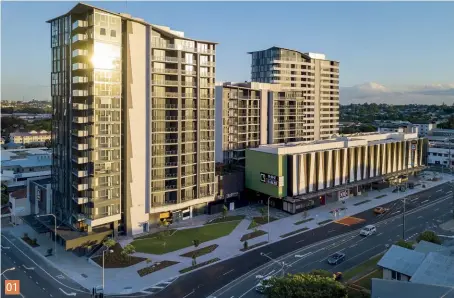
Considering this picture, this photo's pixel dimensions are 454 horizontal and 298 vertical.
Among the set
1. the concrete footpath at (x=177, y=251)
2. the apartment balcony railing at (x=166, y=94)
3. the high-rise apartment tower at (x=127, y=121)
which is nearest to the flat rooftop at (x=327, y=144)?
the concrete footpath at (x=177, y=251)

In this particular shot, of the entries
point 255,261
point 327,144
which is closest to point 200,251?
point 255,261

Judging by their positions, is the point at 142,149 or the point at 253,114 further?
the point at 253,114

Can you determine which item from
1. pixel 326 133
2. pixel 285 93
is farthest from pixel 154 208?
pixel 326 133

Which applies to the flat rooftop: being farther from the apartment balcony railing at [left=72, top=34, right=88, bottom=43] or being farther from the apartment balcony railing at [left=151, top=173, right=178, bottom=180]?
the apartment balcony railing at [left=72, top=34, right=88, bottom=43]

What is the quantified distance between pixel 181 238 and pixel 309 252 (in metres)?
23.1

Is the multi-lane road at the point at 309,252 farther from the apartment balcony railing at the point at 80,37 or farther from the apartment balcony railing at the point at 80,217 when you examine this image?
the apartment balcony railing at the point at 80,37

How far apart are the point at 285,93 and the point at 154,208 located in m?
60.9

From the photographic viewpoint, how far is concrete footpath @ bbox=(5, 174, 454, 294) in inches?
2190

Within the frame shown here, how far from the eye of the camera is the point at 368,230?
75.7m

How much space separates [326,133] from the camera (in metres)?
158

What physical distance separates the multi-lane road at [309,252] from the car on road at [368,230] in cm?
107

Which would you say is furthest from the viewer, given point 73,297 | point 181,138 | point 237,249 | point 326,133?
point 326,133

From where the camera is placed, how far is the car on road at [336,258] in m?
60.9

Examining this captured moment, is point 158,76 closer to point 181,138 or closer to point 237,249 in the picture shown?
point 181,138
